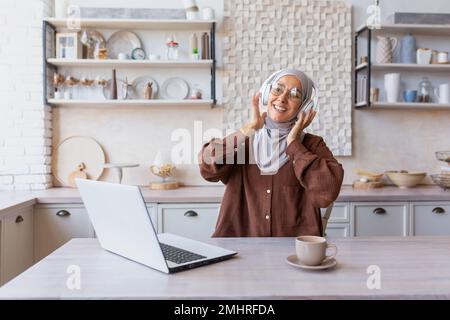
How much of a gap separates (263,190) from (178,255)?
532 millimetres

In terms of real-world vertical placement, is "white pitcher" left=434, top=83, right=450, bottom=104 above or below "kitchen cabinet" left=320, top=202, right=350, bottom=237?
above

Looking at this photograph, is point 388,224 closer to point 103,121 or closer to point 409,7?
point 409,7

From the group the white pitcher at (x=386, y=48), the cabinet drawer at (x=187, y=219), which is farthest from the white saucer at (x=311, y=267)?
the white pitcher at (x=386, y=48)

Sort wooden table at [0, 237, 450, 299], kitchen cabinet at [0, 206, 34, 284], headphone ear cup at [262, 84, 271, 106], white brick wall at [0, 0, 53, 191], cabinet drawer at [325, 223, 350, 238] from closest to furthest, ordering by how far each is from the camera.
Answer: wooden table at [0, 237, 450, 299] < headphone ear cup at [262, 84, 271, 106] < kitchen cabinet at [0, 206, 34, 284] < cabinet drawer at [325, 223, 350, 238] < white brick wall at [0, 0, 53, 191]

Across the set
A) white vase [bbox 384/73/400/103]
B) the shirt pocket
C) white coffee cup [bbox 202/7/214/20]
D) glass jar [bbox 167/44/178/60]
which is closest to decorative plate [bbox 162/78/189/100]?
glass jar [bbox 167/44/178/60]

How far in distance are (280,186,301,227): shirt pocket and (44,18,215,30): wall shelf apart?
5.78 feet

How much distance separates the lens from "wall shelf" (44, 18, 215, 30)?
114 inches

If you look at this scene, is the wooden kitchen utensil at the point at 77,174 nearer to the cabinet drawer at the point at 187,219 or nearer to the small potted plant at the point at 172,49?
the cabinet drawer at the point at 187,219

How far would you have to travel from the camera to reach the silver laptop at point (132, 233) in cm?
100

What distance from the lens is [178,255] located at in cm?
119

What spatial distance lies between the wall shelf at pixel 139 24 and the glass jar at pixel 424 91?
66.9 inches

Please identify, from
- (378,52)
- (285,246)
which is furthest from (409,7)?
(285,246)

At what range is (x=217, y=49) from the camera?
317 centimetres

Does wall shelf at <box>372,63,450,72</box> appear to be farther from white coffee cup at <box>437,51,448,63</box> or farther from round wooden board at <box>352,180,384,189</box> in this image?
round wooden board at <box>352,180,384,189</box>
